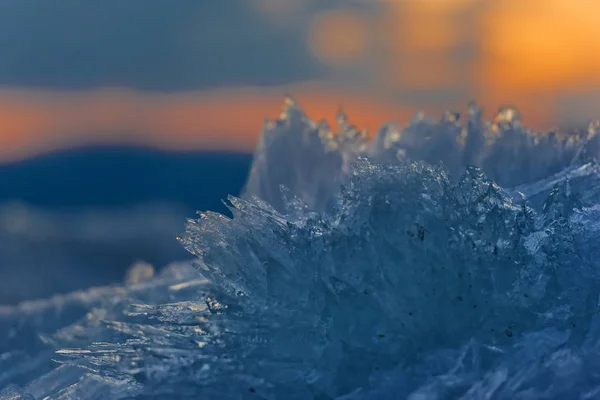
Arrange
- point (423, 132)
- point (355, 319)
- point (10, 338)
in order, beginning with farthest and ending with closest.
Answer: point (423, 132)
point (10, 338)
point (355, 319)

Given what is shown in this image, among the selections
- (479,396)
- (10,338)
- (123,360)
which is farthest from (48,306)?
(479,396)

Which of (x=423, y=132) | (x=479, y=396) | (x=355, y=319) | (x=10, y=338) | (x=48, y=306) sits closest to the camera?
(x=479, y=396)

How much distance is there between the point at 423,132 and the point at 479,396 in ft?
16.7

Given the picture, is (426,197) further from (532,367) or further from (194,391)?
(194,391)

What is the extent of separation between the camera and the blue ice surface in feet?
10.2

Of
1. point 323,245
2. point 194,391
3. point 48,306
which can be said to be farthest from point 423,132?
point 194,391

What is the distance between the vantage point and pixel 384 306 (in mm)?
3186

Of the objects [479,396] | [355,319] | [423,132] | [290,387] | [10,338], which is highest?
[423,132]

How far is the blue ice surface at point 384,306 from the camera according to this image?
122 inches

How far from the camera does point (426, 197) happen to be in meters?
3.35

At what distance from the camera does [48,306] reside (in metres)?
6.34

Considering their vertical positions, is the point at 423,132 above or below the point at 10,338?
above

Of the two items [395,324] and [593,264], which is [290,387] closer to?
[395,324]

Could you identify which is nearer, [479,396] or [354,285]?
[479,396]
